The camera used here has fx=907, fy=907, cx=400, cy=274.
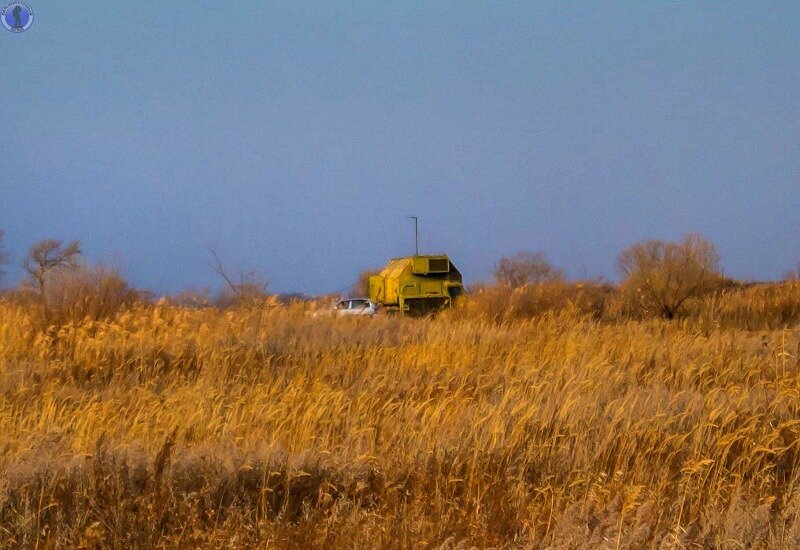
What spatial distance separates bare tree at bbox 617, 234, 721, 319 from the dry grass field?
14.5m

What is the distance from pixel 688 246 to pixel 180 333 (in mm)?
19100

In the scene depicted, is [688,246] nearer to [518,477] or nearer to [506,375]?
[506,375]

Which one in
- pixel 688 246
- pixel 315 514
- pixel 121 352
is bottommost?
pixel 315 514

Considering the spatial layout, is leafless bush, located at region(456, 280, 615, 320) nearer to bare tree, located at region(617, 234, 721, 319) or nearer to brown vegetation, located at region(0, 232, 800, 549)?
bare tree, located at region(617, 234, 721, 319)

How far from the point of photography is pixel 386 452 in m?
6.88

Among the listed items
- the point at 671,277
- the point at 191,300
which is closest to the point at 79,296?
the point at 191,300

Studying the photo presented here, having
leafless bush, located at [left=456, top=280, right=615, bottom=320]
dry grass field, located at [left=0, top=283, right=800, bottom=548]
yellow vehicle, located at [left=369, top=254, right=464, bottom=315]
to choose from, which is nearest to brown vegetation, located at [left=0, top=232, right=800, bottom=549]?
dry grass field, located at [left=0, top=283, right=800, bottom=548]

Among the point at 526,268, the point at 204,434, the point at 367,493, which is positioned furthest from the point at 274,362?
the point at 526,268

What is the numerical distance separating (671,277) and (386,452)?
22.1 m

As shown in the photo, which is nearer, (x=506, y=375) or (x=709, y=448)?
(x=709, y=448)

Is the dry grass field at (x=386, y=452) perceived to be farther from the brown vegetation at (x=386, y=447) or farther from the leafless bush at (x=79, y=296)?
the leafless bush at (x=79, y=296)

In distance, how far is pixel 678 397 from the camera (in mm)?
9117

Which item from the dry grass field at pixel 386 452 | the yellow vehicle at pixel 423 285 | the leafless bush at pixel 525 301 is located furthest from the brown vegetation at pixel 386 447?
the yellow vehicle at pixel 423 285

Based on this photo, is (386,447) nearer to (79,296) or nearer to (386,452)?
(386,452)
